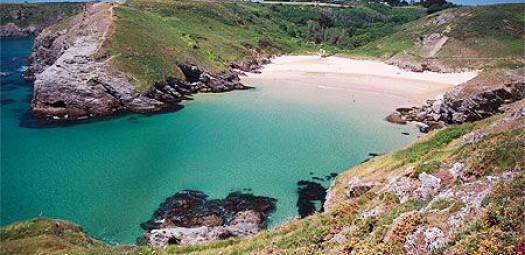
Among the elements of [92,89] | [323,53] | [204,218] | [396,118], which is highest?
[323,53]

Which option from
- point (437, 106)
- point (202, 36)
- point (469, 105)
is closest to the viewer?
point (469, 105)

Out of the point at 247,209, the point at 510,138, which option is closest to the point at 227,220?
the point at 247,209

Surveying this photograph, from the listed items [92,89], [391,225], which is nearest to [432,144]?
[391,225]

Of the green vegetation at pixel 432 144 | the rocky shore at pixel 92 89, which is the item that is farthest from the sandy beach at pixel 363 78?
the green vegetation at pixel 432 144

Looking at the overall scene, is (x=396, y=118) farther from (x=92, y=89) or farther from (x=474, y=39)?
(x=474, y=39)

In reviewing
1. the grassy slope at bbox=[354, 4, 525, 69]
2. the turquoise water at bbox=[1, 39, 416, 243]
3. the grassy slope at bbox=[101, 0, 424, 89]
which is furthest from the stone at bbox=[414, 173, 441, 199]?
the grassy slope at bbox=[354, 4, 525, 69]

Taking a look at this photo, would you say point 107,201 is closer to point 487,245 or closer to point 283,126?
point 283,126

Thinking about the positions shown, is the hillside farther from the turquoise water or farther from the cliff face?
the turquoise water
